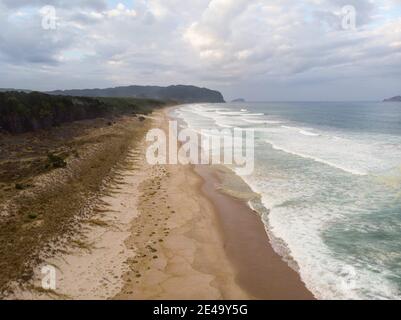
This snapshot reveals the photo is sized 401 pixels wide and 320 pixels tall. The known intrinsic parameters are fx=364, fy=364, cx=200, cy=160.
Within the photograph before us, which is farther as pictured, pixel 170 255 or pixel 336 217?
pixel 336 217

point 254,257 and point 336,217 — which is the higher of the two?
point 336,217

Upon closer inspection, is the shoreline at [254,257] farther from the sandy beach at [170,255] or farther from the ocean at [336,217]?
the ocean at [336,217]

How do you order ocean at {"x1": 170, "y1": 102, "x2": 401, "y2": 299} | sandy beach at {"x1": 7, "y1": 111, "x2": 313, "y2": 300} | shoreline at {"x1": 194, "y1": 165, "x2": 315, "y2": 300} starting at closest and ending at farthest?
sandy beach at {"x1": 7, "y1": 111, "x2": 313, "y2": 300} < shoreline at {"x1": 194, "y1": 165, "x2": 315, "y2": 300} < ocean at {"x1": 170, "y1": 102, "x2": 401, "y2": 299}

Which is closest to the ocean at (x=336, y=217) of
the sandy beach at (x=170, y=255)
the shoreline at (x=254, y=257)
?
the shoreline at (x=254, y=257)

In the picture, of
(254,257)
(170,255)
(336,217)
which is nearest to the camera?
(170,255)

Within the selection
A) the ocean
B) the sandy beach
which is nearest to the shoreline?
the sandy beach

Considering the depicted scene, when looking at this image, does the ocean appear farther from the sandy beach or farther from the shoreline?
the sandy beach

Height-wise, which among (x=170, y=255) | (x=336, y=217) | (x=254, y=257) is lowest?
(x=254, y=257)

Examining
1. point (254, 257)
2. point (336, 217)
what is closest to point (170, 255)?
point (254, 257)

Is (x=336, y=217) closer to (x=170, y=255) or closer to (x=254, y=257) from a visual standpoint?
(x=254, y=257)

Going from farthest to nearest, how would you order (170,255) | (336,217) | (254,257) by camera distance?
(336,217) → (254,257) → (170,255)
